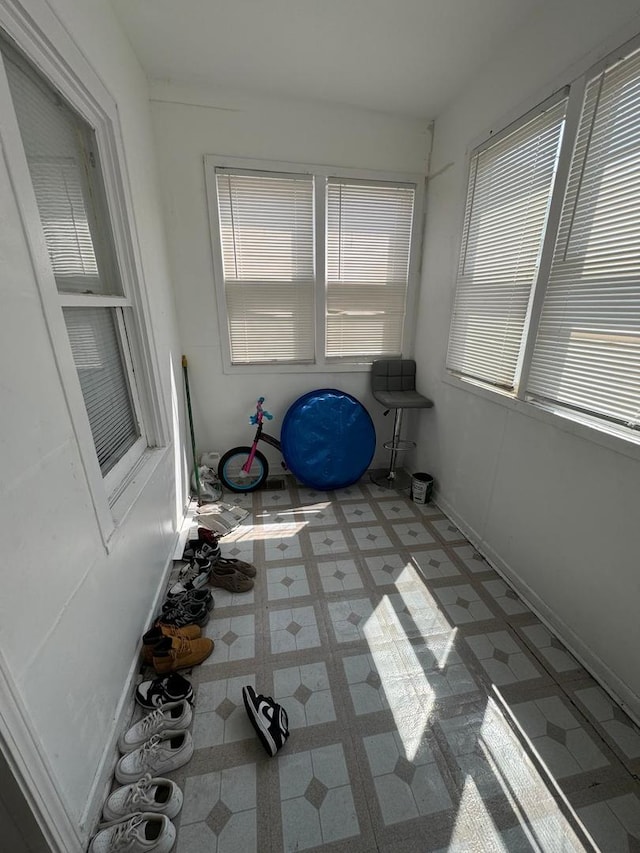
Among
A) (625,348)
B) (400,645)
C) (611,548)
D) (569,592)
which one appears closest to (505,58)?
(625,348)

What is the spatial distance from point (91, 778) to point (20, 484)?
0.95 metres

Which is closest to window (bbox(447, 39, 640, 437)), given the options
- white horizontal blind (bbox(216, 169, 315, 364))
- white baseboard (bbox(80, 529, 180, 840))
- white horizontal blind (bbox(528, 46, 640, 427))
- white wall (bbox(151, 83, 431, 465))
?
white horizontal blind (bbox(528, 46, 640, 427))

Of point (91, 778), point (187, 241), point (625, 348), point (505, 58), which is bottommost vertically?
point (91, 778)

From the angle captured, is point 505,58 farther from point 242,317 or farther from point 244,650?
point 244,650

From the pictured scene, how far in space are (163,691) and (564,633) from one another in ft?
5.90

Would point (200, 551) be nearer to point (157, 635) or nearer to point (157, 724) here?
point (157, 635)

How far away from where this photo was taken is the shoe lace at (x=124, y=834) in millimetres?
925

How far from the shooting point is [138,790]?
3.42 ft

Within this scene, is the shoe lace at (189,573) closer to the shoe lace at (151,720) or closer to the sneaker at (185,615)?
the sneaker at (185,615)

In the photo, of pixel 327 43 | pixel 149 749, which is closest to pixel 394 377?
pixel 327 43

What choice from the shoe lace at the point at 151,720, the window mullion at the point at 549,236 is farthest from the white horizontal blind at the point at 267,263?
the shoe lace at the point at 151,720

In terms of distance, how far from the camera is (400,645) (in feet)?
5.14

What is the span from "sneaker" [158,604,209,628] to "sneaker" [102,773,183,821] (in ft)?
1.92

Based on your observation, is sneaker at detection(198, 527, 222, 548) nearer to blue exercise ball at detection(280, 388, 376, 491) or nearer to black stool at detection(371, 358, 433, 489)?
blue exercise ball at detection(280, 388, 376, 491)
